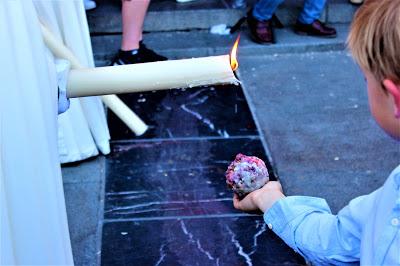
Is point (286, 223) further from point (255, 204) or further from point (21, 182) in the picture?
point (21, 182)

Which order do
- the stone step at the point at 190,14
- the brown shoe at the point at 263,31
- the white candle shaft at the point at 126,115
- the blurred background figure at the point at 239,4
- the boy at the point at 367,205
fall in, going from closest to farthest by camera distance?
1. the boy at the point at 367,205
2. the white candle shaft at the point at 126,115
3. the brown shoe at the point at 263,31
4. the stone step at the point at 190,14
5. the blurred background figure at the point at 239,4

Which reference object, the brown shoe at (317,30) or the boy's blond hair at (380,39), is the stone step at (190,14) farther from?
the boy's blond hair at (380,39)

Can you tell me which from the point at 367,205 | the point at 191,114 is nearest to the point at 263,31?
the point at 191,114

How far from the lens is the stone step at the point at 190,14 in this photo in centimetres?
537

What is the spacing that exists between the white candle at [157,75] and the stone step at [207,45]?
12.6ft

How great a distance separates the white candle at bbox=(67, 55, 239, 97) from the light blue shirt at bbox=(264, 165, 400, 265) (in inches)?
16.1

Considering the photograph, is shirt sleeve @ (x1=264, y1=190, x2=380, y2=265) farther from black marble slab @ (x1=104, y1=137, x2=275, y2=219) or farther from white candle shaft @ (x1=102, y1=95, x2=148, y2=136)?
white candle shaft @ (x1=102, y1=95, x2=148, y2=136)

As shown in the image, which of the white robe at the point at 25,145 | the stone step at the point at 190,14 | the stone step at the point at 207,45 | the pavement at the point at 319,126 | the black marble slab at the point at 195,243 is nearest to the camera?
the white robe at the point at 25,145

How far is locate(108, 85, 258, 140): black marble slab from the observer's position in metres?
3.95

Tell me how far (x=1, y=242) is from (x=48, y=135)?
0.67 ft

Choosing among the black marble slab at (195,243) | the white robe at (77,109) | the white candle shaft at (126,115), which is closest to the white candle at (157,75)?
the black marble slab at (195,243)

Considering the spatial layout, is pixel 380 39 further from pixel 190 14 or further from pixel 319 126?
pixel 190 14

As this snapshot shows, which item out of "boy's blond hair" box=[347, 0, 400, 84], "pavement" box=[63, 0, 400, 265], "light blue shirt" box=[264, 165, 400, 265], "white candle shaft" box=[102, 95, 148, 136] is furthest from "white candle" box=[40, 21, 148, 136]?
"boy's blond hair" box=[347, 0, 400, 84]

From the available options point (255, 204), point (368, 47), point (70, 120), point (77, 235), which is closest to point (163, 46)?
point (70, 120)
